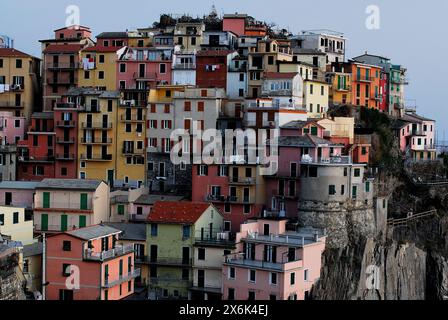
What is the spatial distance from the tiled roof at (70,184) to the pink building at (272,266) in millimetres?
11447

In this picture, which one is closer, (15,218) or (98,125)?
Answer: (15,218)

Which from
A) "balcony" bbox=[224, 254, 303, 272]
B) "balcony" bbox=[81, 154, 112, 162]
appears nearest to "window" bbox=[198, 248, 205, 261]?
"balcony" bbox=[224, 254, 303, 272]

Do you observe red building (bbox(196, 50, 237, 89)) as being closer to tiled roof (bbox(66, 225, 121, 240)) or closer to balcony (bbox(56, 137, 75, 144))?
balcony (bbox(56, 137, 75, 144))

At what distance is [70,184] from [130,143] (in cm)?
775

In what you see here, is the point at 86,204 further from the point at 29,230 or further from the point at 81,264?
the point at 81,264

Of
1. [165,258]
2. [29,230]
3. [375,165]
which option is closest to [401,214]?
[375,165]

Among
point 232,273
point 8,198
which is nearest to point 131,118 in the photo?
point 8,198

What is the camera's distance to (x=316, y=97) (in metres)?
62.8

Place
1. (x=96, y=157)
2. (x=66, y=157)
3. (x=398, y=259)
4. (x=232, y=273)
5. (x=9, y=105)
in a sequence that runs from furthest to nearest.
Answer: (x=9, y=105), (x=66, y=157), (x=96, y=157), (x=398, y=259), (x=232, y=273)

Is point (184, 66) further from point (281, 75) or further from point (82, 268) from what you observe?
point (82, 268)

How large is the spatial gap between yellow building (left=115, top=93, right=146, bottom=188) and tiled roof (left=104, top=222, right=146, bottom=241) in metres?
7.99

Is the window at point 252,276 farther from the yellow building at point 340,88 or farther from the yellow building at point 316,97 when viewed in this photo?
the yellow building at point 340,88

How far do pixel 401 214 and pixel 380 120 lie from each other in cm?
850

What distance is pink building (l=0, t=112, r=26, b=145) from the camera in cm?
6569
